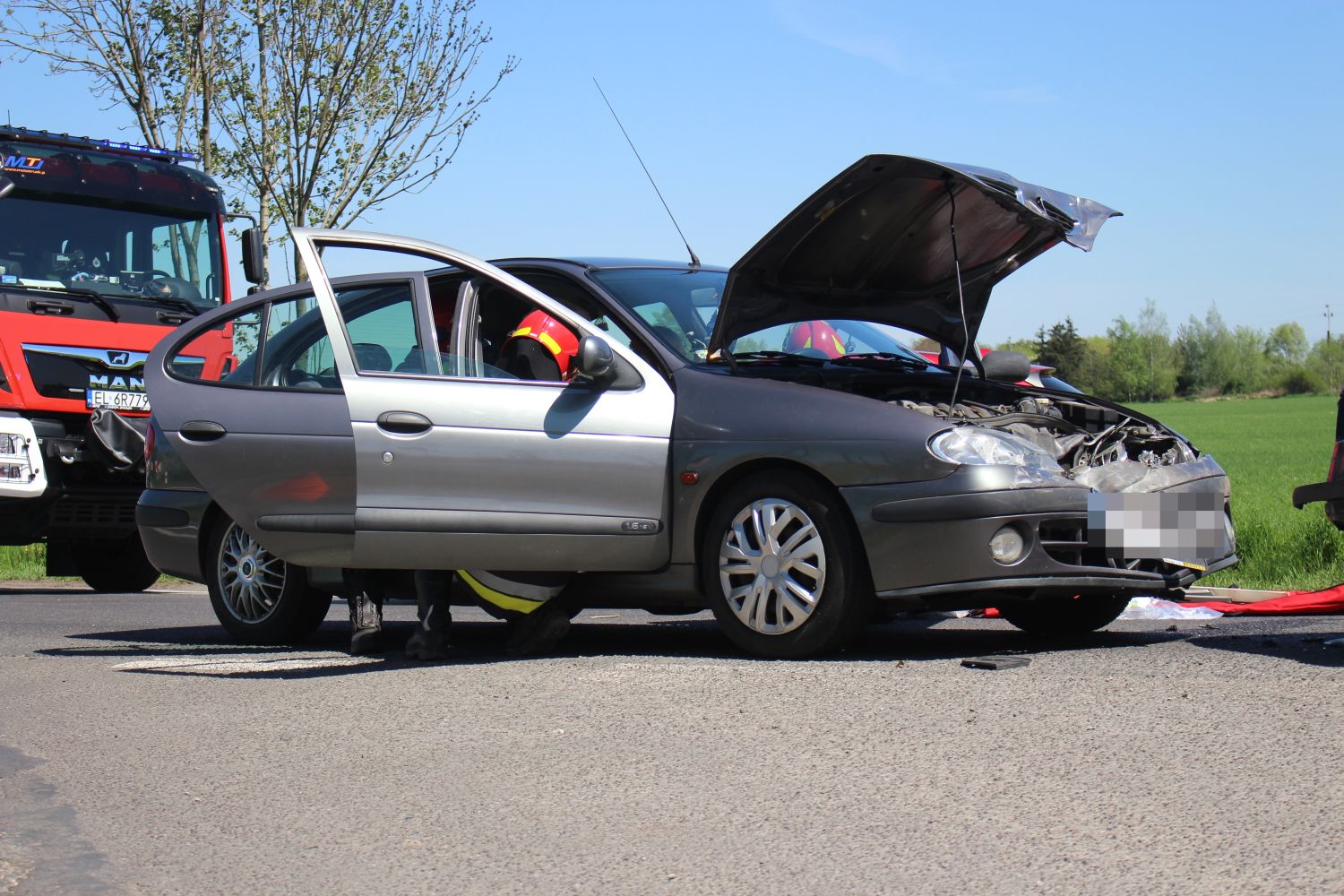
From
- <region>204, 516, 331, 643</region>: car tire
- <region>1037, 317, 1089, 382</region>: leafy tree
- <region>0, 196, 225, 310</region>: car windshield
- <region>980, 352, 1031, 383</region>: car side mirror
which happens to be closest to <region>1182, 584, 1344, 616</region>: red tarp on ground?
<region>980, 352, 1031, 383</region>: car side mirror

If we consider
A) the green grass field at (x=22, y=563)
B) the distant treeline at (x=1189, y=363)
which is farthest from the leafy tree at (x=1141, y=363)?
the green grass field at (x=22, y=563)

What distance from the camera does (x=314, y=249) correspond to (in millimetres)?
6988

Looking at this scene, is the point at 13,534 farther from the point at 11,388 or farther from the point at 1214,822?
the point at 1214,822

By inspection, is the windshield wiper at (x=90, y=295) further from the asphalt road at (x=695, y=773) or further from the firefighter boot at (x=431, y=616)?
the firefighter boot at (x=431, y=616)

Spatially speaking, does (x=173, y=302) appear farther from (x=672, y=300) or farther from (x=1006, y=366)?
(x=1006, y=366)

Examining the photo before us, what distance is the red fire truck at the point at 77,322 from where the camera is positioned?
39.0ft

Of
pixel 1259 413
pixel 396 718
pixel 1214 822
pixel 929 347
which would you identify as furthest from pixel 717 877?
pixel 1259 413

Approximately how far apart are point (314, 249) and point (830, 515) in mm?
2559

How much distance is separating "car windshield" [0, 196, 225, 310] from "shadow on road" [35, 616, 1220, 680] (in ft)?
13.9

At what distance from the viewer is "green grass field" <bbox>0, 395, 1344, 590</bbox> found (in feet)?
35.2

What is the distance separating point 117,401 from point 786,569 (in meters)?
7.63

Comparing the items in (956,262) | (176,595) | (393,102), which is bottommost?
(176,595)

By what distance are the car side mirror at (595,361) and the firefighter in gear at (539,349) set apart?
284 mm

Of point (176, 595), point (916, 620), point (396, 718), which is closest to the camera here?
point (396, 718)
